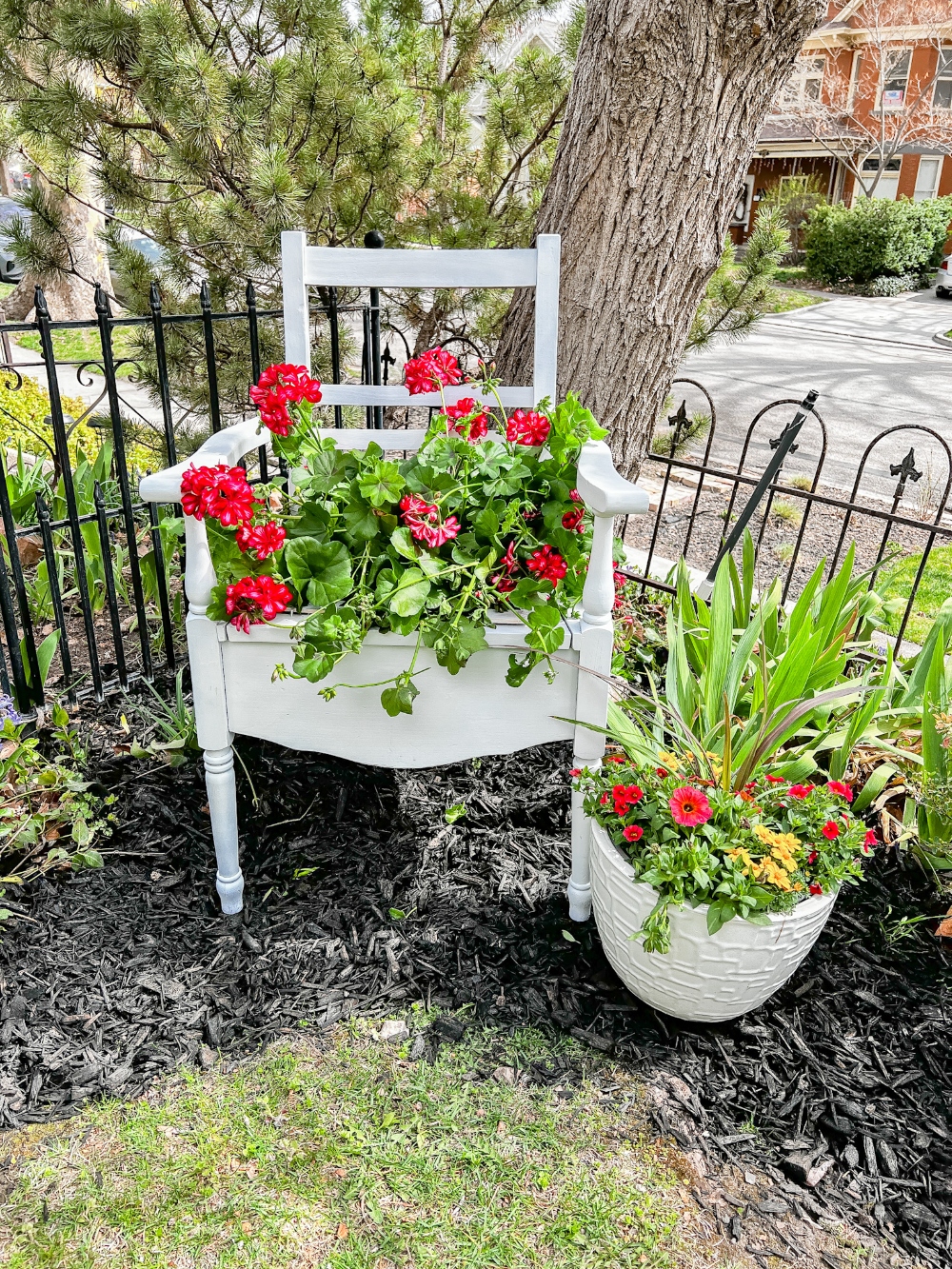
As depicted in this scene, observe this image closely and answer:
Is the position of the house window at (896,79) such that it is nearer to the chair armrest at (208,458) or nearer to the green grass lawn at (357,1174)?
the chair armrest at (208,458)

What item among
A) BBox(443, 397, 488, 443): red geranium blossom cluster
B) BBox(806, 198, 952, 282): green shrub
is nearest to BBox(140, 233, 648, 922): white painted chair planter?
BBox(443, 397, 488, 443): red geranium blossom cluster

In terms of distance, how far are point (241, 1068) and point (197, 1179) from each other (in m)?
0.20

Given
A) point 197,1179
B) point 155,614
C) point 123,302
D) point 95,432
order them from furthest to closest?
point 95,432 < point 123,302 < point 155,614 < point 197,1179

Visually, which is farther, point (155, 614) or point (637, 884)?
point (155, 614)

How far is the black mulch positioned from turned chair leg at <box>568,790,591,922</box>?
1.7 inches

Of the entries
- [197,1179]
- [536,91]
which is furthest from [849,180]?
[197,1179]

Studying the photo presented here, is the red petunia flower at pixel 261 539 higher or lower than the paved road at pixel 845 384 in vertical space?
higher

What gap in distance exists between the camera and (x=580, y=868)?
181 centimetres

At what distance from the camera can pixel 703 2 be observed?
2.12 meters

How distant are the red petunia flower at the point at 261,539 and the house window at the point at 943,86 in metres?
21.7

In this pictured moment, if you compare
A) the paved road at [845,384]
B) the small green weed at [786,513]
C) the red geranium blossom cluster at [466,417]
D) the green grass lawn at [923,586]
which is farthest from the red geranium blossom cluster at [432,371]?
the small green weed at [786,513]

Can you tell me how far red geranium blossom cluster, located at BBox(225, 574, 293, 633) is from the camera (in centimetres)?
154

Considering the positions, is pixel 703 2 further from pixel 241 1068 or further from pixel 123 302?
pixel 241 1068

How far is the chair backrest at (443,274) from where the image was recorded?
208 centimetres
